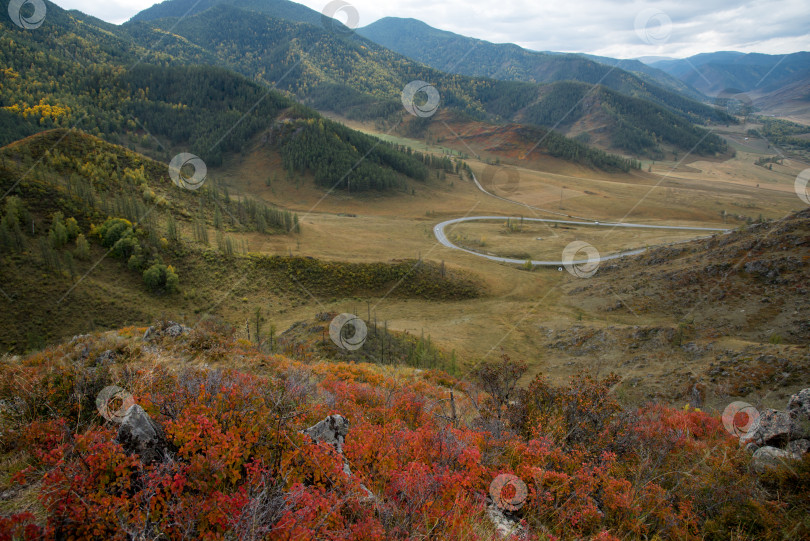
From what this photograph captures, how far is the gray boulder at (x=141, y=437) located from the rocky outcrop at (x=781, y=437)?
13.5 metres

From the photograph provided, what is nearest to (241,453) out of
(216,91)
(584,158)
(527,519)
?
(527,519)

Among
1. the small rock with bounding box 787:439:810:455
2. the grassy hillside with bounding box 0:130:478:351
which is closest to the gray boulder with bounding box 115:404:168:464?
the small rock with bounding box 787:439:810:455

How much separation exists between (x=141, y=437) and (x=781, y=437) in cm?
1581

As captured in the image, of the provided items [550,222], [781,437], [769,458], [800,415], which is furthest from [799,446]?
[550,222]

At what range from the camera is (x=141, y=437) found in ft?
20.0

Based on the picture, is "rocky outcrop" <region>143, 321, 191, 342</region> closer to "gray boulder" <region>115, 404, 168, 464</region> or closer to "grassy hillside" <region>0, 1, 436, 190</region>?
"gray boulder" <region>115, 404, 168, 464</region>

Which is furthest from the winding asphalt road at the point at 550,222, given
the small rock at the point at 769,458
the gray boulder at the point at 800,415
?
the small rock at the point at 769,458

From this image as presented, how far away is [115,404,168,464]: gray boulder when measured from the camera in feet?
19.7

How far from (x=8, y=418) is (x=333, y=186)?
12154 centimetres

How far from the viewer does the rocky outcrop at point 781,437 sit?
31.4 feet

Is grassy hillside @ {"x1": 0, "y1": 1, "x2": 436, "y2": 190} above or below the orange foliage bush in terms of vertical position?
above

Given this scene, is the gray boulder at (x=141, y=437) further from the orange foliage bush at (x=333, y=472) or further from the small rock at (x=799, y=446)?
the small rock at (x=799, y=446)

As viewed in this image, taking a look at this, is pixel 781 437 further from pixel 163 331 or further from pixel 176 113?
pixel 176 113

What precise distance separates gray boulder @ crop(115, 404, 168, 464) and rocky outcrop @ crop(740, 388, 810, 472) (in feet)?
44.2
